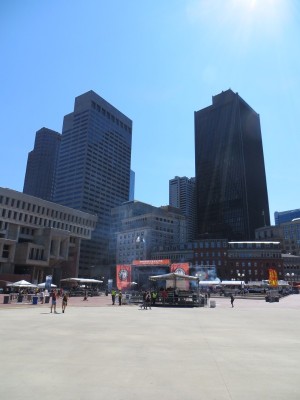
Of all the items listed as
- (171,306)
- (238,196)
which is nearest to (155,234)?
(238,196)

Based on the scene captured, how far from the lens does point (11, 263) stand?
89.0 m

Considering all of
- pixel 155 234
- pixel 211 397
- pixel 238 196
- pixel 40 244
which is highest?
pixel 238 196

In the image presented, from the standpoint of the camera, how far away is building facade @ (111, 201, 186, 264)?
532 ft

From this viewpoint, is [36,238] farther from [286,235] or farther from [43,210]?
[286,235]

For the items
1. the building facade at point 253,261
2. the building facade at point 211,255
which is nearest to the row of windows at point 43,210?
the building facade at point 211,255

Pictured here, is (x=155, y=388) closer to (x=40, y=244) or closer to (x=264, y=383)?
(x=264, y=383)

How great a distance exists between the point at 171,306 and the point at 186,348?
2682cm

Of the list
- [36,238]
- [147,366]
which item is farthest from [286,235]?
[147,366]

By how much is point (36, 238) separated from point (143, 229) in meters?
71.8

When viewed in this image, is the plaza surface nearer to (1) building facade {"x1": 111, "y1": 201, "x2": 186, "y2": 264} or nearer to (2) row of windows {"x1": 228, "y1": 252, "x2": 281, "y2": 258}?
(2) row of windows {"x1": 228, "y1": 252, "x2": 281, "y2": 258}

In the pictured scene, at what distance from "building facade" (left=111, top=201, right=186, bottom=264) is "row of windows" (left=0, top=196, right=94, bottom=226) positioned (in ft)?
144

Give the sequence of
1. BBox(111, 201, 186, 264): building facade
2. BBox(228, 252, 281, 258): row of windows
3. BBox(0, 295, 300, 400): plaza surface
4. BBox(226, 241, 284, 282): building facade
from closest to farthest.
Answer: BBox(0, 295, 300, 400): plaza surface
BBox(226, 241, 284, 282): building facade
BBox(228, 252, 281, 258): row of windows
BBox(111, 201, 186, 264): building facade

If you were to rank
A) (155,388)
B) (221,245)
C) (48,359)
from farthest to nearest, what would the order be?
(221,245) < (48,359) < (155,388)

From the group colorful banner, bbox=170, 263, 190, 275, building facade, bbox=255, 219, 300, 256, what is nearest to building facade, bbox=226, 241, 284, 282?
building facade, bbox=255, 219, 300, 256
